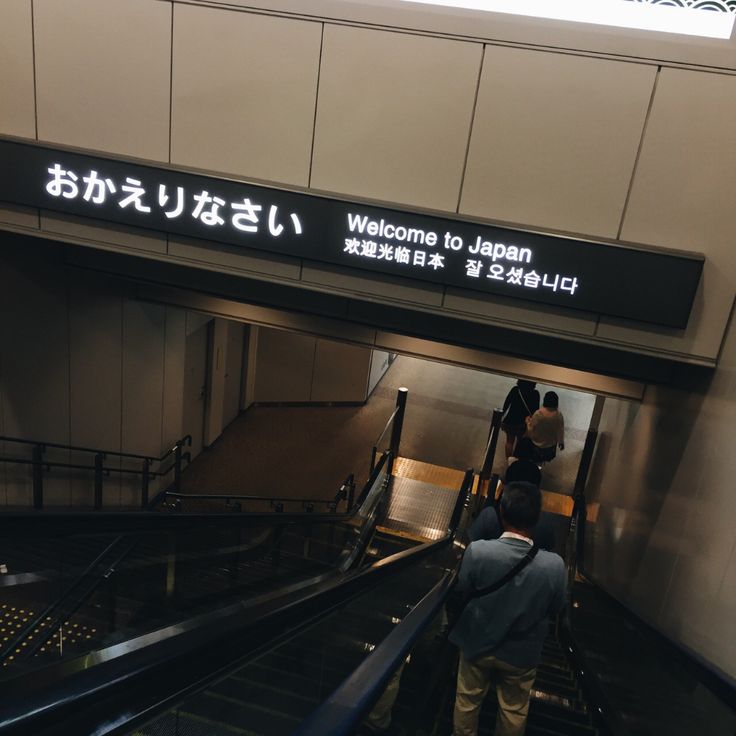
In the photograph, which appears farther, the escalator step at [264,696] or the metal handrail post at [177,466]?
the metal handrail post at [177,466]

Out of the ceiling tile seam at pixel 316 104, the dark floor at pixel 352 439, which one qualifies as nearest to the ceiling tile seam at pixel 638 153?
the ceiling tile seam at pixel 316 104

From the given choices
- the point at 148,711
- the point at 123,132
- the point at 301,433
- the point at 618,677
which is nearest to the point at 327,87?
the point at 123,132

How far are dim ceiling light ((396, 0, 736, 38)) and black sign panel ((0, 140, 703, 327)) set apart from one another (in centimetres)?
124

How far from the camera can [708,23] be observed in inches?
138

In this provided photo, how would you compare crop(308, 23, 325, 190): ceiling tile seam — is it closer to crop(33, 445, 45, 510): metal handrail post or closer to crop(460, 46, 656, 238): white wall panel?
crop(460, 46, 656, 238): white wall panel

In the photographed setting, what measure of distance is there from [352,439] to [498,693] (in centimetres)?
860

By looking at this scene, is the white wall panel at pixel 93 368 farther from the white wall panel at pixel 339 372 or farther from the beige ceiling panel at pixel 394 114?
the white wall panel at pixel 339 372

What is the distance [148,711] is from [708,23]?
414 cm

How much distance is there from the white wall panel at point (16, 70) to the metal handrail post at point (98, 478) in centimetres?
375

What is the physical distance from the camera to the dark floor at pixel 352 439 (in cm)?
1018

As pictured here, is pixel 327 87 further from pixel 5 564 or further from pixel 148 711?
pixel 148 711

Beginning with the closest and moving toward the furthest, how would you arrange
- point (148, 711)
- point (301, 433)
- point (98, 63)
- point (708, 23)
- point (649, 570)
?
point (148, 711) < point (708, 23) < point (98, 63) < point (649, 570) < point (301, 433)

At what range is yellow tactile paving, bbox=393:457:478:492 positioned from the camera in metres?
9.60

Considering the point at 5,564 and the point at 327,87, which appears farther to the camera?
the point at 327,87
